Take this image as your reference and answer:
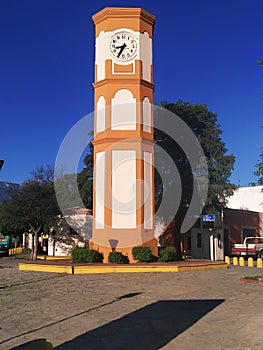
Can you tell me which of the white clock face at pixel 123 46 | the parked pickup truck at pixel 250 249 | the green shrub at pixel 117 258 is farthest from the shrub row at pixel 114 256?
the parked pickup truck at pixel 250 249

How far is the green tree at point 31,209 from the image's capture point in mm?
29156

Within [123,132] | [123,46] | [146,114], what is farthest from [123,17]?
[123,132]

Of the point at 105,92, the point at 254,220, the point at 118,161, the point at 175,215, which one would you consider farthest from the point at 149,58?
the point at 254,220

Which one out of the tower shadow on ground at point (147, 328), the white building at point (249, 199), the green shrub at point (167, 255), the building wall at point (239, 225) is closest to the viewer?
the tower shadow on ground at point (147, 328)

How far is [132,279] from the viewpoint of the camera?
16.3 m

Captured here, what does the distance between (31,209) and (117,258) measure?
1098 cm

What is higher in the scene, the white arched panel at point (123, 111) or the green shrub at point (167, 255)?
the white arched panel at point (123, 111)

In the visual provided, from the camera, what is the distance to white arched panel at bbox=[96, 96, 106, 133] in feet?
77.5

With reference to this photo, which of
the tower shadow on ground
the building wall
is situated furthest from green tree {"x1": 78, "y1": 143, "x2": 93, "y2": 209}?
the tower shadow on ground

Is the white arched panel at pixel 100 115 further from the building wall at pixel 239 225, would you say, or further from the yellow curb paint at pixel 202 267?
the building wall at pixel 239 225

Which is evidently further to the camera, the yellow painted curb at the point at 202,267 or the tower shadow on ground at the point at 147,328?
the yellow painted curb at the point at 202,267

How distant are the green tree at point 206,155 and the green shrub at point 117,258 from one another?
10.9 metres

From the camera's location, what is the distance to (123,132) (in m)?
23.0

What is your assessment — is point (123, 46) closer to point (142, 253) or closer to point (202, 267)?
point (142, 253)
